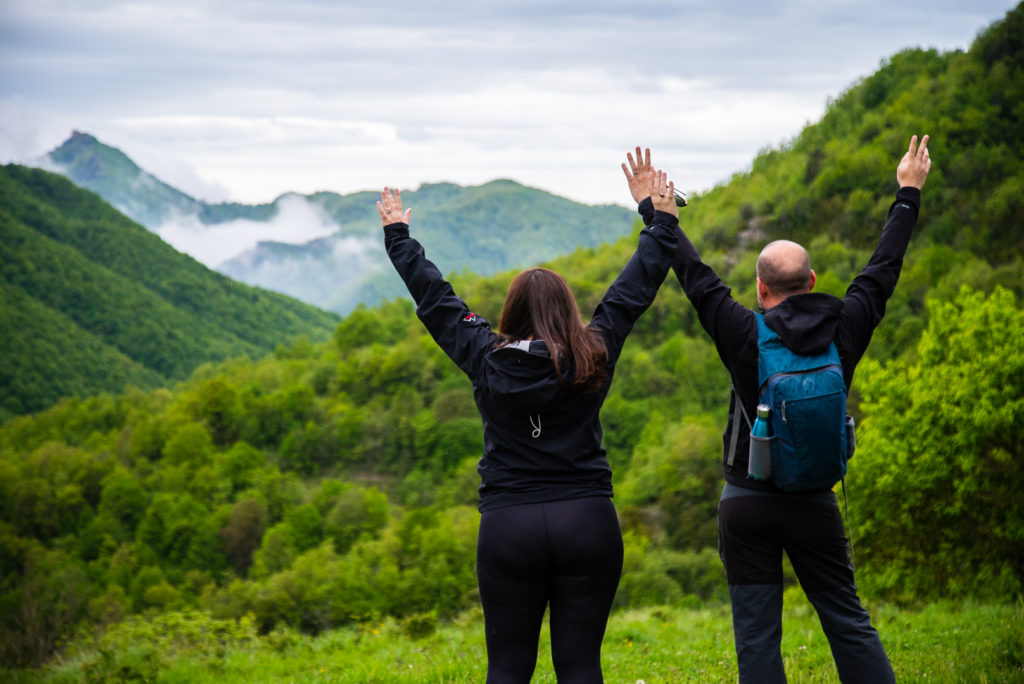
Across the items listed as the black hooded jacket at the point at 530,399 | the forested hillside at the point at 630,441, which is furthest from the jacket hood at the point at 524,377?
the forested hillside at the point at 630,441

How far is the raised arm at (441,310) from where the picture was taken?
3.05 meters

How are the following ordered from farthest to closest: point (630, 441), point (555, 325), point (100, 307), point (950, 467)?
point (100, 307) < point (630, 441) < point (950, 467) < point (555, 325)

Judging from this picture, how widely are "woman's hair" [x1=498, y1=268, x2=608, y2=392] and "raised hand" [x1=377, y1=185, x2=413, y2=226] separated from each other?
0.66m

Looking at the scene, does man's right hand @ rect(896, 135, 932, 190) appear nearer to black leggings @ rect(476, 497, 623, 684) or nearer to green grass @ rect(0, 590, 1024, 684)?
black leggings @ rect(476, 497, 623, 684)

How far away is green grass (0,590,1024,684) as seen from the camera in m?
4.88

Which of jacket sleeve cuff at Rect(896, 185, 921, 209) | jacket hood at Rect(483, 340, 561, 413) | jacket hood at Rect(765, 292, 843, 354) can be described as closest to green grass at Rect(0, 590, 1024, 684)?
jacket hood at Rect(765, 292, 843, 354)

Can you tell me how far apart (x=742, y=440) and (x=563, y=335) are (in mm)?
905

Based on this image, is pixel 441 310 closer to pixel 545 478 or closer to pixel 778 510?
pixel 545 478

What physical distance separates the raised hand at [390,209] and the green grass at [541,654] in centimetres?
293

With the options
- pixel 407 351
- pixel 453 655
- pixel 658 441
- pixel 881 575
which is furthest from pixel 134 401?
pixel 453 655

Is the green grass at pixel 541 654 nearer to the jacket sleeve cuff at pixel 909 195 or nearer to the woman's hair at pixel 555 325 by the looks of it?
the jacket sleeve cuff at pixel 909 195

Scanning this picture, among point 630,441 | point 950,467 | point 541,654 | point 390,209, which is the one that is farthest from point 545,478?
point 630,441

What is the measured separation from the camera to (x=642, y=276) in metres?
3.18

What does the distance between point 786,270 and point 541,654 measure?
3663 mm
